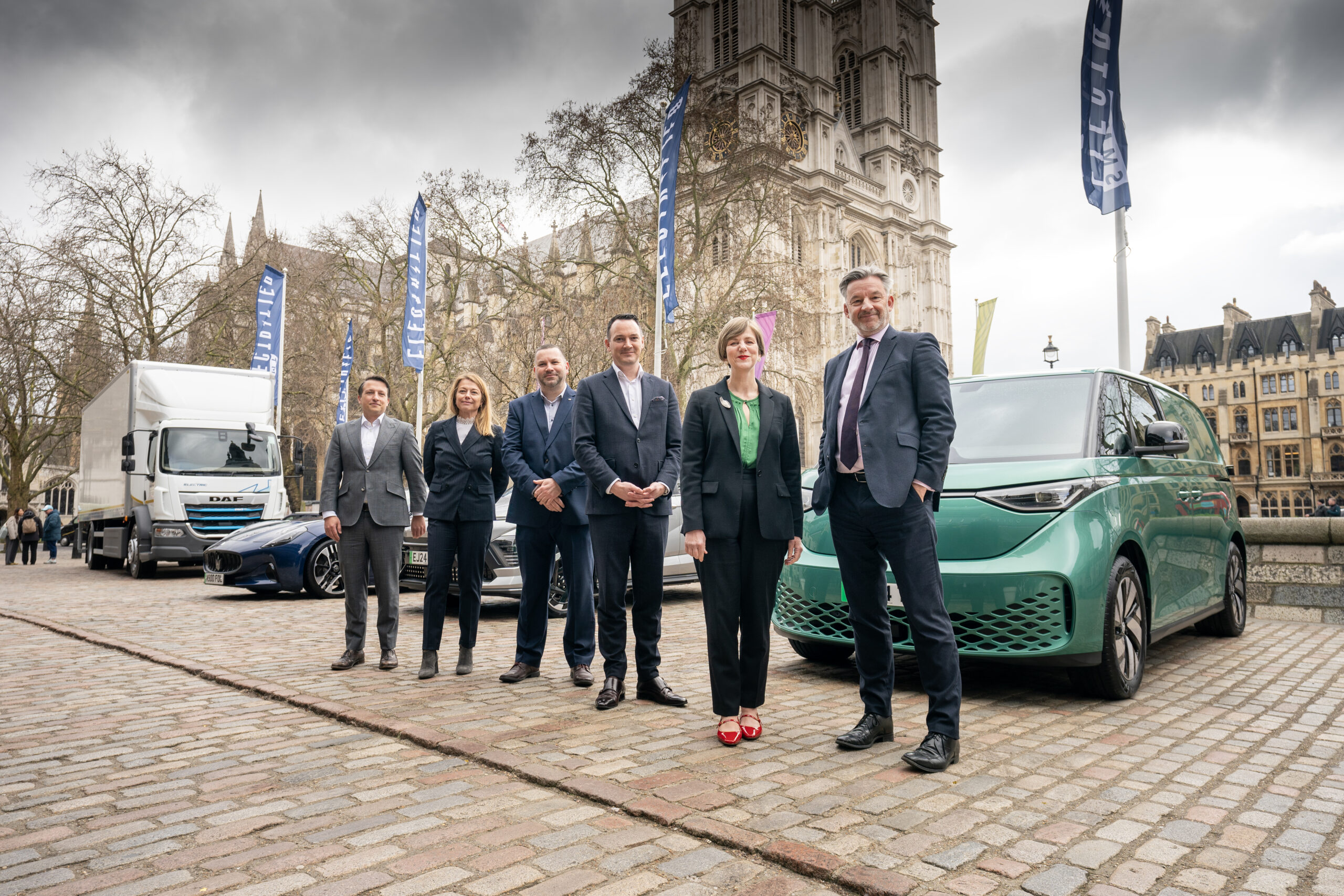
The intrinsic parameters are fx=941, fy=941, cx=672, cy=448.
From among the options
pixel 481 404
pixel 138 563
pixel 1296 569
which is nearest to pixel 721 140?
pixel 138 563

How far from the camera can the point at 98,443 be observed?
60.2 ft

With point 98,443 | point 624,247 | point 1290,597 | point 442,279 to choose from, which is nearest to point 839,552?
point 1290,597

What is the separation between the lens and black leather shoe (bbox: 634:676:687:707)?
4.90 meters

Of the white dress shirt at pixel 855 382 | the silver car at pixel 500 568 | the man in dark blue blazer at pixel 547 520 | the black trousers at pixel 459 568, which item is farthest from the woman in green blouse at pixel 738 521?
the silver car at pixel 500 568

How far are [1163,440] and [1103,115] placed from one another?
932 centimetres

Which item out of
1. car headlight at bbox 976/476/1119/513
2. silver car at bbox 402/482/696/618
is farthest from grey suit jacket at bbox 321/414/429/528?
car headlight at bbox 976/476/1119/513

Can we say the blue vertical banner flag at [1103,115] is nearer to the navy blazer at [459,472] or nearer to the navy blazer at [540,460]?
the navy blazer at [540,460]

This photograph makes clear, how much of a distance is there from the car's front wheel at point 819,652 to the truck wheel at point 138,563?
13.2 m

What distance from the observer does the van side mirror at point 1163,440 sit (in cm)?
514

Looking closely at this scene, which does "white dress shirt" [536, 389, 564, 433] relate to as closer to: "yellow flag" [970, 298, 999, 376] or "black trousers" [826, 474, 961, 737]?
"black trousers" [826, 474, 961, 737]

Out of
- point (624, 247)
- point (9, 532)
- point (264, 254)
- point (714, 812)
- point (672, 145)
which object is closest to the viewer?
point (714, 812)

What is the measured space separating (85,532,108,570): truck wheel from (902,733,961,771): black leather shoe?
19.2m

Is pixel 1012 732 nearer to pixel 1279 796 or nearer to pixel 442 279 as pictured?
pixel 1279 796

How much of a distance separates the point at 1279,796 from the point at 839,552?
180 centimetres
